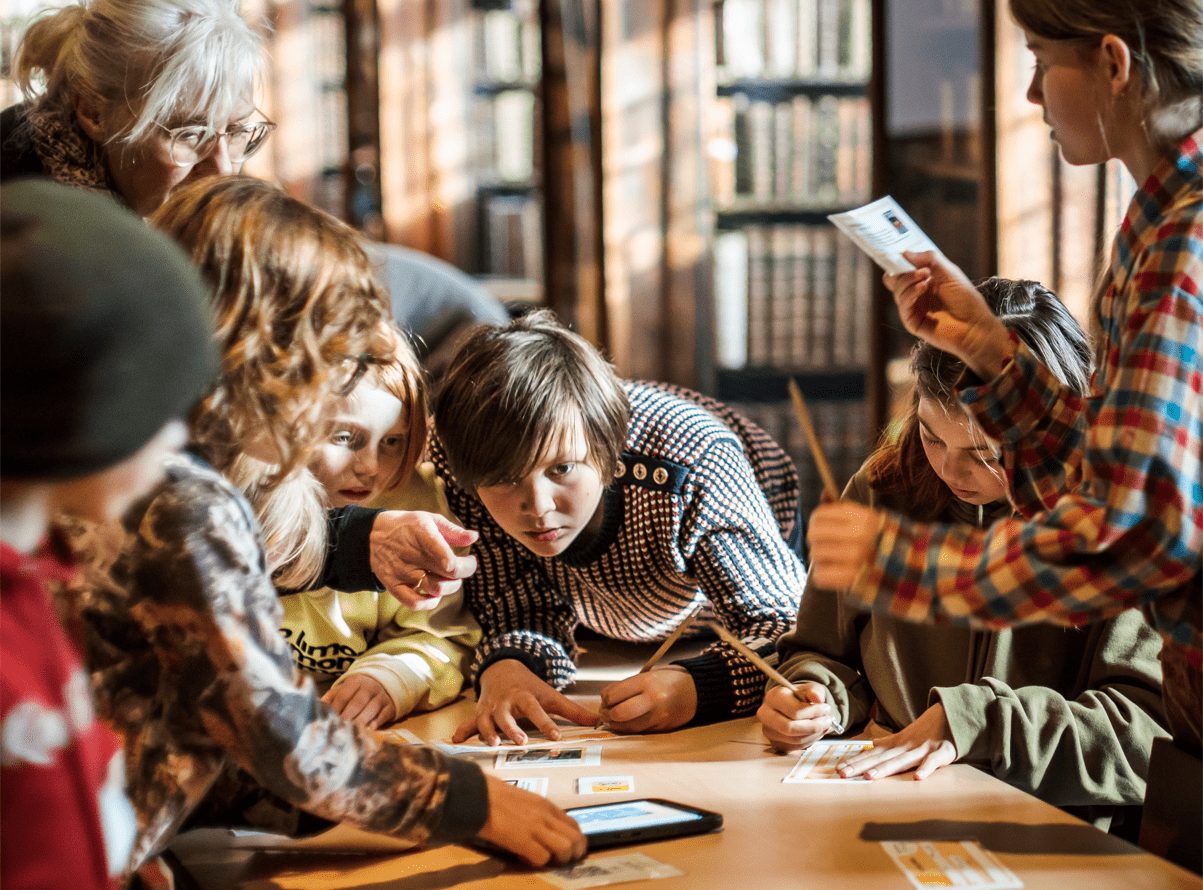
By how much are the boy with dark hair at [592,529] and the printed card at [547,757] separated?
0.18ft

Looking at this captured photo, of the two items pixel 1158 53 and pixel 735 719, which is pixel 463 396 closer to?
pixel 735 719

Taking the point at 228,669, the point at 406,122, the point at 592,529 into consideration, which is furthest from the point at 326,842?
the point at 406,122

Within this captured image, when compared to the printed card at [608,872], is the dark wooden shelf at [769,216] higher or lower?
higher

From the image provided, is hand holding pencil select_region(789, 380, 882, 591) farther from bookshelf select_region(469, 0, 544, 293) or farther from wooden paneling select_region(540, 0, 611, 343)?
bookshelf select_region(469, 0, 544, 293)

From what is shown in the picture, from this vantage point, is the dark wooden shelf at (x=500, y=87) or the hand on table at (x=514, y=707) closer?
the hand on table at (x=514, y=707)

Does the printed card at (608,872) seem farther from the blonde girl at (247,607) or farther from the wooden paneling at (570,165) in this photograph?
the wooden paneling at (570,165)

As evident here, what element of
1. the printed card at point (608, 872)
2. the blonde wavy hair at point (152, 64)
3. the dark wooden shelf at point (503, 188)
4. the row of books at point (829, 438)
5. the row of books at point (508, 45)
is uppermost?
the row of books at point (508, 45)

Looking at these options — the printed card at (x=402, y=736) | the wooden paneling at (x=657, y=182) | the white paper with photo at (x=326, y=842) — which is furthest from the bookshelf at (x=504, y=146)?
the white paper with photo at (x=326, y=842)

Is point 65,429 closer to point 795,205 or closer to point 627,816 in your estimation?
point 627,816

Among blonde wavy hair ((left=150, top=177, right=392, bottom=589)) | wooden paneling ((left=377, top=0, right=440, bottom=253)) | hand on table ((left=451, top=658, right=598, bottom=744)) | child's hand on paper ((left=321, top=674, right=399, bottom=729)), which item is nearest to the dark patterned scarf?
blonde wavy hair ((left=150, top=177, right=392, bottom=589))

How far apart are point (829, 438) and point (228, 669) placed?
3622 mm

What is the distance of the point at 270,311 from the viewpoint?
121 cm

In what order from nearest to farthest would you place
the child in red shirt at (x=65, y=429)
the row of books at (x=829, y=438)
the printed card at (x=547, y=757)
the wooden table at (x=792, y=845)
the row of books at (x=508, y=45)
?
1. the child in red shirt at (x=65, y=429)
2. the wooden table at (x=792, y=845)
3. the printed card at (x=547, y=757)
4. the row of books at (x=829, y=438)
5. the row of books at (x=508, y=45)

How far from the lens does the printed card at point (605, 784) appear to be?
4.73 ft
